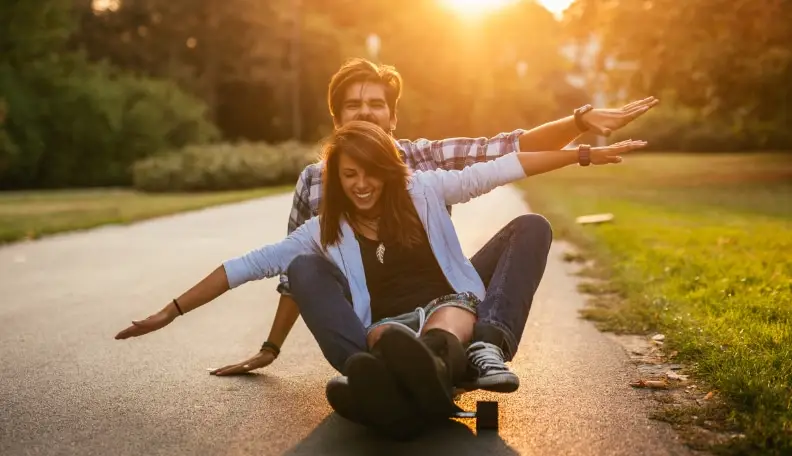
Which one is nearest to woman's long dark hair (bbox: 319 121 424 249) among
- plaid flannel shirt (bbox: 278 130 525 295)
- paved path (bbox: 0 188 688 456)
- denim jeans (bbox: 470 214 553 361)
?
denim jeans (bbox: 470 214 553 361)

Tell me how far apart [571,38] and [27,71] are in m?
21.7

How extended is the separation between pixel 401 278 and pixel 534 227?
0.64 meters

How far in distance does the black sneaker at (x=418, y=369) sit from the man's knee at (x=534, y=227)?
106 centimetres

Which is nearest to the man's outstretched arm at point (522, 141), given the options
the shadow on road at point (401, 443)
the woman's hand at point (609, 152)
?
the woman's hand at point (609, 152)

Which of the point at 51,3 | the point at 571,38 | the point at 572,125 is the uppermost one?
the point at 51,3

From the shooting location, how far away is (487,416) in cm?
415

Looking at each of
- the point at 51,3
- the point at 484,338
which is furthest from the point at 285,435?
the point at 51,3

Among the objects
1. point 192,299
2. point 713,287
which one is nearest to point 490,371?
point 192,299

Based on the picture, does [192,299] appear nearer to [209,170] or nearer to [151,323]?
[151,323]

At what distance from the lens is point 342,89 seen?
525cm

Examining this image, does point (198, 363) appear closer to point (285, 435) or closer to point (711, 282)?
point (285, 435)

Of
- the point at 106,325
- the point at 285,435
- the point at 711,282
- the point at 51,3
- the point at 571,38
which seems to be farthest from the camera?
the point at 51,3

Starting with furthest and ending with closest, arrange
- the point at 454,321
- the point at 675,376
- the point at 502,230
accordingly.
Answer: the point at 675,376 < the point at 502,230 < the point at 454,321

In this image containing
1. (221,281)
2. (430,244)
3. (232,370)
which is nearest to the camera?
(221,281)
